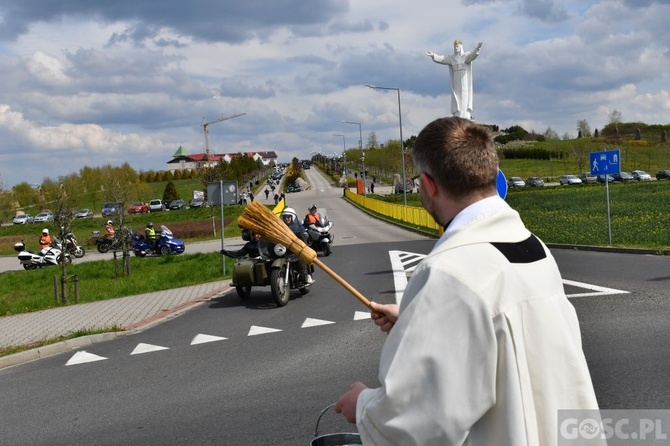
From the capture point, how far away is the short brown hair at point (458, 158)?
81.4 inches

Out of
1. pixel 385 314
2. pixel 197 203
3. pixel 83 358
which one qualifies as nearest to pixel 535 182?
pixel 197 203

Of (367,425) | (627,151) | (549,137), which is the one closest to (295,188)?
(627,151)

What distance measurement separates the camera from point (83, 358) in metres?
10.5

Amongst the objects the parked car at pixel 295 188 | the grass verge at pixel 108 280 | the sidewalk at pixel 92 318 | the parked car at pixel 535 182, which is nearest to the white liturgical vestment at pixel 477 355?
the sidewalk at pixel 92 318

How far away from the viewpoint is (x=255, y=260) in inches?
568

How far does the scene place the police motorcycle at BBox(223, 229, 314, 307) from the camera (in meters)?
13.7

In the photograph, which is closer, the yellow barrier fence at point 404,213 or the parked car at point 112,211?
the parked car at point 112,211

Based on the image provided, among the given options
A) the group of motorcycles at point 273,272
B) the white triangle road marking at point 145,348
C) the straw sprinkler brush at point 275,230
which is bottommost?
the white triangle road marking at point 145,348

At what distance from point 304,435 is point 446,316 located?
4.50 meters

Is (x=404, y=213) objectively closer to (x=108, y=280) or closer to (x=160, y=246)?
(x=160, y=246)

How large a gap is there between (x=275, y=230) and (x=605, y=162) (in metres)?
18.5

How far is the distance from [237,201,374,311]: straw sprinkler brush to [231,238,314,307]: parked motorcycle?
27.2 feet

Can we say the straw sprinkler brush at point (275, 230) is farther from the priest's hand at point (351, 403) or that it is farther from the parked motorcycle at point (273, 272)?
the parked motorcycle at point (273, 272)

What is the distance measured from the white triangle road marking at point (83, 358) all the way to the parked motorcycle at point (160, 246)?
22.9 meters
